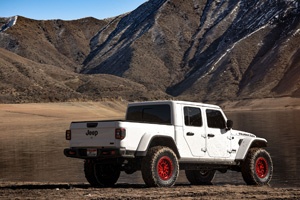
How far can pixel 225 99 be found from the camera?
157000 mm

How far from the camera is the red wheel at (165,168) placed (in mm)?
10656

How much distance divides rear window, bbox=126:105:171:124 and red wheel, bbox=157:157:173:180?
41.4 inches

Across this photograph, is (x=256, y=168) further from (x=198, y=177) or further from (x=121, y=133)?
(x=121, y=133)

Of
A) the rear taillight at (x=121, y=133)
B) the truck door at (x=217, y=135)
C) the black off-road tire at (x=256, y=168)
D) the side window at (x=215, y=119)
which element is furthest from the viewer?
the black off-road tire at (x=256, y=168)

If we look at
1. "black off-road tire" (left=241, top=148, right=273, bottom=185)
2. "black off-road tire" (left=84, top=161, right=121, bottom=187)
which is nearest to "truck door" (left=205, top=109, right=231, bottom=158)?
"black off-road tire" (left=241, top=148, right=273, bottom=185)

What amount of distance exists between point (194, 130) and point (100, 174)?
2608mm

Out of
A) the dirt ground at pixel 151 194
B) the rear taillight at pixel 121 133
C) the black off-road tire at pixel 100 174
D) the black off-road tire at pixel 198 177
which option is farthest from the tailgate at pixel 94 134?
the black off-road tire at pixel 198 177

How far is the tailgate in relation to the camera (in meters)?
10.4

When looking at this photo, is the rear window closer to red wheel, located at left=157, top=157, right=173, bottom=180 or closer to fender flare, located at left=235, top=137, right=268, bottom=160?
red wheel, located at left=157, top=157, right=173, bottom=180

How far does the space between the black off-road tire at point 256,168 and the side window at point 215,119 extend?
1.11m

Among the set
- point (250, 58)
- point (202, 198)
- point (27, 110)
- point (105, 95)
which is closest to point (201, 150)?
point (202, 198)

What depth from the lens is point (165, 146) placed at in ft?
35.8

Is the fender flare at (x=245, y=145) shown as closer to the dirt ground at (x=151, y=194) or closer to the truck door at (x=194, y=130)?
the truck door at (x=194, y=130)

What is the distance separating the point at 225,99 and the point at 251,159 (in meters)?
146
